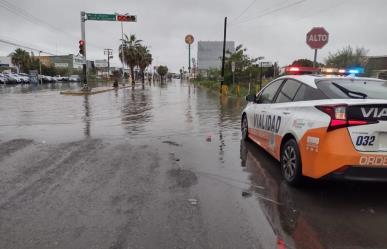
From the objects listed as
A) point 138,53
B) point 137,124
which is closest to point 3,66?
point 138,53

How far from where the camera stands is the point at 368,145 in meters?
4.60

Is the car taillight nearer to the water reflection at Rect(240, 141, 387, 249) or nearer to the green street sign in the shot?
the water reflection at Rect(240, 141, 387, 249)

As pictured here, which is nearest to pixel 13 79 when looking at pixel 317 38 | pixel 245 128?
pixel 317 38

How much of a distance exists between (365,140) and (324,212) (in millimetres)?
1008

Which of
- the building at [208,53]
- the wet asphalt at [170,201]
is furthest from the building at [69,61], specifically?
the wet asphalt at [170,201]

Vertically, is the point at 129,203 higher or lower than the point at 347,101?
lower

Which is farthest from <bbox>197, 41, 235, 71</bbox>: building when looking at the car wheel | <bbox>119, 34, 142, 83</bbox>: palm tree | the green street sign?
the car wheel

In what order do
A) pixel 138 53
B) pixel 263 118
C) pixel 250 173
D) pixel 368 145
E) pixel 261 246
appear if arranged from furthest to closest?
1. pixel 138 53
2. pixel 263 118
3. pixel 250 173
4. pixel 368 145
5. pixel 261 246

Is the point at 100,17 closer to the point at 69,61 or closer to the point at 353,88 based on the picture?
the point at 353,88

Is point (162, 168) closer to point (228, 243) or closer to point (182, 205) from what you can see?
point (182, 205)

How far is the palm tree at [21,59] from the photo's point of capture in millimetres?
88562

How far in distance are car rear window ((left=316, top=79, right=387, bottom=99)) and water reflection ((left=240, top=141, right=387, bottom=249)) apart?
1370mm

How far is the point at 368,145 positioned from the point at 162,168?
3.31 m

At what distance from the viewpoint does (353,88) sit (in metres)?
5.38
